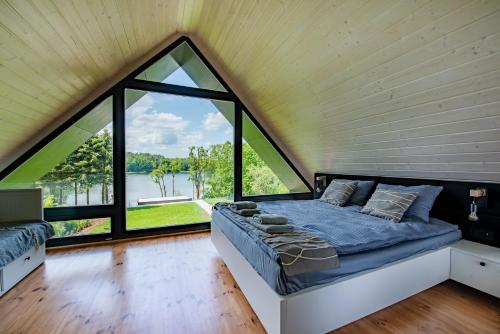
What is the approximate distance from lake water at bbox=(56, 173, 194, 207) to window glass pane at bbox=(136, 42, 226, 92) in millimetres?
1547

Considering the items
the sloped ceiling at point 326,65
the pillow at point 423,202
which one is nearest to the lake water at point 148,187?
the sloped ceiling at point 326,65

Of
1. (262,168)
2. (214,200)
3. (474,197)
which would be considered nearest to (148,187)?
(214,200)

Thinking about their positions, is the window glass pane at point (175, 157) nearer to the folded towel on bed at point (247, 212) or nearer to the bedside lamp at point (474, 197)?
the folded towel on bed at point (247, 212)

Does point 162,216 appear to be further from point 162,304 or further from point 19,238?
point 162,304

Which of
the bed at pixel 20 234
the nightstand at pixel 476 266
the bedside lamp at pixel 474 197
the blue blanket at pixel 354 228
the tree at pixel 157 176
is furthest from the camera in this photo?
the tree at pixel 157 176

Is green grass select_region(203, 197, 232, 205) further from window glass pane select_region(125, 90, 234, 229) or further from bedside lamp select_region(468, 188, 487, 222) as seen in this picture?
bedside lamp select_region(468, 188, 487, 222)

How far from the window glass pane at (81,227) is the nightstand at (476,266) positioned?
4.27 m

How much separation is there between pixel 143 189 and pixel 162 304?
2125 millimetres

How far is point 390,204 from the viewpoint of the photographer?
2.53 meters

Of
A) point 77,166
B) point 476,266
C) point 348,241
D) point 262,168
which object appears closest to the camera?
point 348,241

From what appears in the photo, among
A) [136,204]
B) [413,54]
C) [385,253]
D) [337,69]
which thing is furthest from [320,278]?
[136,204]

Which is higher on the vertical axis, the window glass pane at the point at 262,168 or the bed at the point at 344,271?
the window glass pane at the point at 262,168

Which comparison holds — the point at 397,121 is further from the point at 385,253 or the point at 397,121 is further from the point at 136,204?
the point at 136,204

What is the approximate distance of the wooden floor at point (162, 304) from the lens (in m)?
1.69
